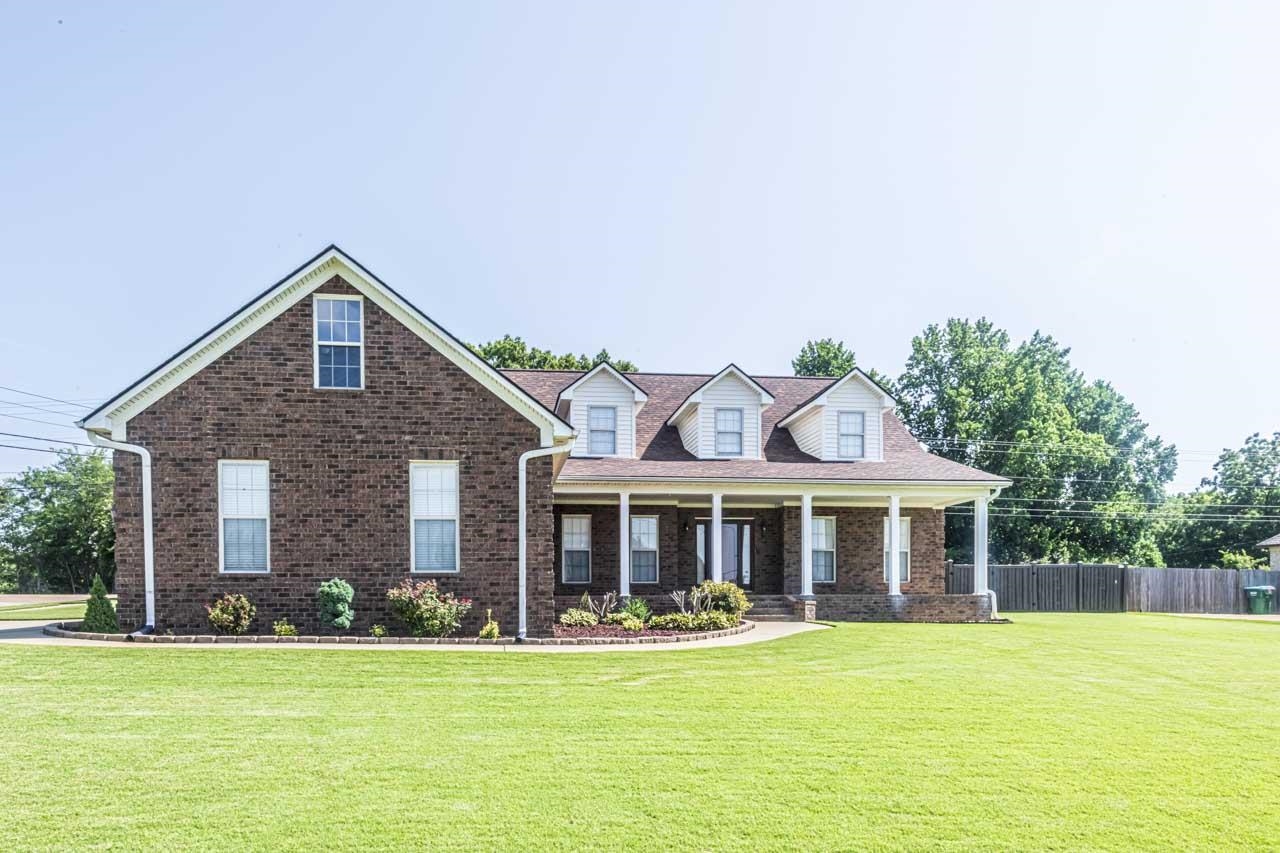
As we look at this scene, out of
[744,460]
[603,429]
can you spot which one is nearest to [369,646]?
[603,429]

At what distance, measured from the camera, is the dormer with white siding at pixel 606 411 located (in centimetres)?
2425

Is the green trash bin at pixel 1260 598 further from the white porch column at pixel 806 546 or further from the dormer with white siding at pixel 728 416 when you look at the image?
the dormer with white siding at pixel 728 416

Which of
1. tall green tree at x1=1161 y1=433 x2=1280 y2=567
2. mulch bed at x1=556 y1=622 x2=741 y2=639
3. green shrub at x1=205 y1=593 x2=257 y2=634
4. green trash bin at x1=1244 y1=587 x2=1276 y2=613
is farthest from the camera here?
tall green tree at x1=1161 y1=433 x2=1280 y2=567

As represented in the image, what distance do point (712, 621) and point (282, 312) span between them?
9.63 meters

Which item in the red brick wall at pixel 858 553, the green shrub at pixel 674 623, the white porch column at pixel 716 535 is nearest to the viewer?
the green shrub at pixel 674 623

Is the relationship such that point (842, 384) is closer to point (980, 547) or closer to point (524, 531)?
point (980, 547)

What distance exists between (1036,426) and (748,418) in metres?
25.0

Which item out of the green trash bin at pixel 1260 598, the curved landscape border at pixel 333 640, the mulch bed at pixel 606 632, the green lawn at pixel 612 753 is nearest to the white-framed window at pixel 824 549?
the mulch bed at pixel 606 632

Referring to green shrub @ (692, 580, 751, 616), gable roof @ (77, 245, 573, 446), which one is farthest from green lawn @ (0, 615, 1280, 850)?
green shrub @ (692, 580, 751, 616)

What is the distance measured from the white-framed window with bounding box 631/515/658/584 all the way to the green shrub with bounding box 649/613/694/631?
6117mm

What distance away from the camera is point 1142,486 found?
4862 cm

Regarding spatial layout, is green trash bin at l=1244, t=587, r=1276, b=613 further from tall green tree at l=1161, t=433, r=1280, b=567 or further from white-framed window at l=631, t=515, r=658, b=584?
white-framed window at l=631, t=515, r=658, b=584

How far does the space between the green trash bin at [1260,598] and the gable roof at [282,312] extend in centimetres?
2813

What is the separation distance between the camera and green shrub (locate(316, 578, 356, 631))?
15.5 metres
